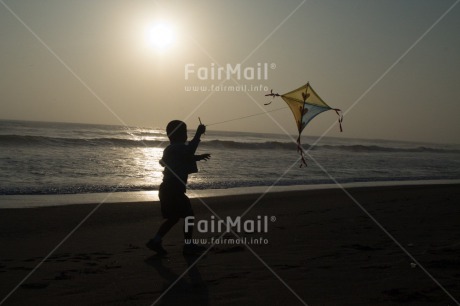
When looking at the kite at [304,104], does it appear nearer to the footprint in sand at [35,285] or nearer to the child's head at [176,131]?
the child's head at [176,131]

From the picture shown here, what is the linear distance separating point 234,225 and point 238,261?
2758mm

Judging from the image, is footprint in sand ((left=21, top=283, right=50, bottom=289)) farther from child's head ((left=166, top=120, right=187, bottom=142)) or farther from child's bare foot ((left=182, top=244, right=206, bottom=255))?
child's head ((left=166, top=120, right=187, bottom=142))

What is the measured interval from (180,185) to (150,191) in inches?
290

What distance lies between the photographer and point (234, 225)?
8266 mm

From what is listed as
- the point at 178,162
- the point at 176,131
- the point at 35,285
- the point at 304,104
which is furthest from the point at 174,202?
the point at 304,104

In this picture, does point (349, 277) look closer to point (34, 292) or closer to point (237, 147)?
point (34, 292)

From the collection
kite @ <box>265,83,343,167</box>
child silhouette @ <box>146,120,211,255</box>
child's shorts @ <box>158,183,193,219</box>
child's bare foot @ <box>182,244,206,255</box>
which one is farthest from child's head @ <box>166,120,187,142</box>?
kite @ <box>265,83,343,167</box>

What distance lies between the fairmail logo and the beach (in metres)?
0.18

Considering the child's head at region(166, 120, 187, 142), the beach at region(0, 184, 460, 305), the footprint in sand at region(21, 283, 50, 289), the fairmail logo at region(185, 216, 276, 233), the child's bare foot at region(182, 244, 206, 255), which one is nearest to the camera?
the beach at region(0, 184, 460, 305)

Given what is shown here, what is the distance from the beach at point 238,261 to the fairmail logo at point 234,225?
18cm

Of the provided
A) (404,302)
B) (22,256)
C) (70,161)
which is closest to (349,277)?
(404,302)

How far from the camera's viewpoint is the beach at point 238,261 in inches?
168

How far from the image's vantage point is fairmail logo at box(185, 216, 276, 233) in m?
7.62

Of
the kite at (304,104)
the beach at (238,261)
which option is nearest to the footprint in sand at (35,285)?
the beach at (238,261)
